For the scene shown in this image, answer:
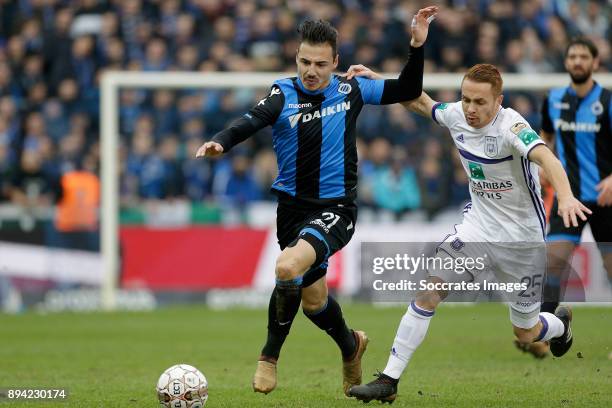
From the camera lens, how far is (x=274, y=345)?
24.4ft

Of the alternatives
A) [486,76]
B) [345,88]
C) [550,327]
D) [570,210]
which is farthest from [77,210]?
[570,210]

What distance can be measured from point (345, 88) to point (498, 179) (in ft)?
4.13

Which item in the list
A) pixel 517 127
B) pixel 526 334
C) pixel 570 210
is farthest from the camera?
pixel 526 334

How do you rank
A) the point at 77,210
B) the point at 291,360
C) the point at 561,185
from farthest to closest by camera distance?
the point at 77,210 < the point at 291,360 < the point at 561,185

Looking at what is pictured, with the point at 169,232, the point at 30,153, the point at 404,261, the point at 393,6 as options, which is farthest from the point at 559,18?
the point at 404,261

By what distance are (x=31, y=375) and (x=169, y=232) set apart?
7.37 m

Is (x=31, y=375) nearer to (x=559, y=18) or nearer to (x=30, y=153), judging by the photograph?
(x=30, y=153)

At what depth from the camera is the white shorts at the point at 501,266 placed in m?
7.20

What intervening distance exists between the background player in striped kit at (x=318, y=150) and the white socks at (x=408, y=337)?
643mm

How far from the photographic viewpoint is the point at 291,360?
10.2 m

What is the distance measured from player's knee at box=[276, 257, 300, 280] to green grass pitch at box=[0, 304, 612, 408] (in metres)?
0.89

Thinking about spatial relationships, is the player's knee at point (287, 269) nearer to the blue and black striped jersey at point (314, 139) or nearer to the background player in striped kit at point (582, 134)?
the blue and black striped jersey at point (314, 139)

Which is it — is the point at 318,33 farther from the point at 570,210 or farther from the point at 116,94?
the point at 116,94

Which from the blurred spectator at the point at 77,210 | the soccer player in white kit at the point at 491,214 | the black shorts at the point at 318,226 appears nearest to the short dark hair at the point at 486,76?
the soccer player in white kit at the point at 491,214
